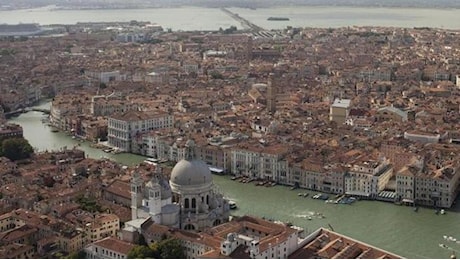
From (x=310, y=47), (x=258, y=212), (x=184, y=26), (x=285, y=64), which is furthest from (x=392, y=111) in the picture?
(x=184, y=26)

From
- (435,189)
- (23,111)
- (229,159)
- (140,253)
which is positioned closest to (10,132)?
(229,159)

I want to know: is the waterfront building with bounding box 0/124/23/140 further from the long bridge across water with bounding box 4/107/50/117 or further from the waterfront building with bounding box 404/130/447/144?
the waterfront building with bounding box 404/130/447/144

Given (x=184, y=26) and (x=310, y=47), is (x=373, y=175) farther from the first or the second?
(x=184, y=26)

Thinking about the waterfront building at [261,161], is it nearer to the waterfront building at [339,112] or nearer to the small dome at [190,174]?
the small dome at [190,174]

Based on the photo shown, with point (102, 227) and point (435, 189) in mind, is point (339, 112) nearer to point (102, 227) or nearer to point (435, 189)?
point (435, 189)

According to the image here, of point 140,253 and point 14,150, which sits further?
point 14,150

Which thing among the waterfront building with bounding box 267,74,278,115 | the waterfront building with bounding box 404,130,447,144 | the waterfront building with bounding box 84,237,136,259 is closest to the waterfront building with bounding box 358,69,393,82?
the waterfront building with bounding box 267,74,278,115
